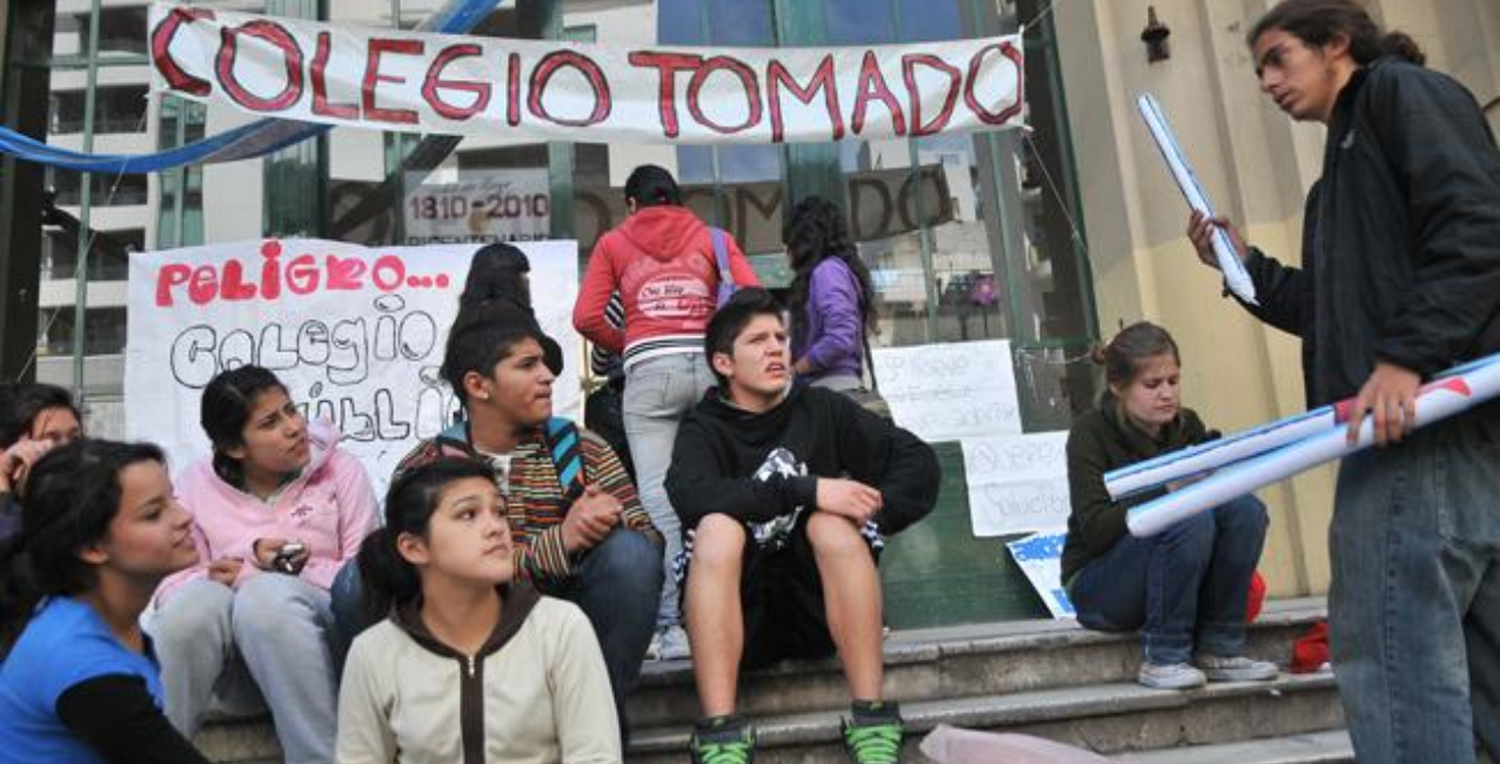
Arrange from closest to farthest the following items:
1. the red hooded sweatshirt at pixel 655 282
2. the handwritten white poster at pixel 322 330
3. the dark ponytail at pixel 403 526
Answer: the dark ponytail at pixel 403 526 < the red hooded sweatshirt at pixel 655 282 < the handwritten white poster at pixel 322 330

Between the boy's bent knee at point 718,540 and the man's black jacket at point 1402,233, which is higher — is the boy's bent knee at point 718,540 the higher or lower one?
the lower one

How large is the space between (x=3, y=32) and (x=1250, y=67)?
21.8 ft

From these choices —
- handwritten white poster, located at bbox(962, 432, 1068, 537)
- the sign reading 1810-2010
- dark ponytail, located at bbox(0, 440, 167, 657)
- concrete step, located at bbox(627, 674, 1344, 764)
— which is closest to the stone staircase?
concrete step, located at bbox(627, 674, 1344, 764)

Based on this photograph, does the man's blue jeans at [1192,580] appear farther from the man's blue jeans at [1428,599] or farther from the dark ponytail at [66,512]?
the dark ponytail at [66,512]

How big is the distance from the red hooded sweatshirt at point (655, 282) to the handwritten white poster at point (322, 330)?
3.85 ft

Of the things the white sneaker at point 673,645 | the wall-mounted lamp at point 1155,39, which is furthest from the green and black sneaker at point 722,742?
the wall-mounted lamp at point 1155,39

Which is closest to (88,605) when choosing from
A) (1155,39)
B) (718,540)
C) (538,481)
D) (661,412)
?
(538,481)

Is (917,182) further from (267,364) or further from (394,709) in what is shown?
(394,709)

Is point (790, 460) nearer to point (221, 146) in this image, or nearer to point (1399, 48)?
point (1399, 48)

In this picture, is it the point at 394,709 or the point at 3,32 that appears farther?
the point at 3,32

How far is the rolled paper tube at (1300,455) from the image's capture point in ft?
5.66

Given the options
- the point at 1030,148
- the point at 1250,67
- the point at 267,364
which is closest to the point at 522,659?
the point at 267,364

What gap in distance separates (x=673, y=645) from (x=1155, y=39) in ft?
13.7

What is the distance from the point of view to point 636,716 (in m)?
3.05
